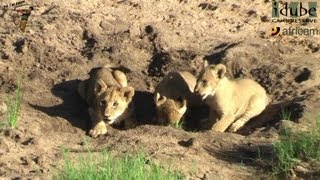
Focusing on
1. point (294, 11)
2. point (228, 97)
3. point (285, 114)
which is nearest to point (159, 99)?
point (228, 97)

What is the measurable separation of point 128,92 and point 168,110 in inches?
23.2

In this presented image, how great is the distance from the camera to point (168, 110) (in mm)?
9719

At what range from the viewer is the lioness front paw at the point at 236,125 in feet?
31.6

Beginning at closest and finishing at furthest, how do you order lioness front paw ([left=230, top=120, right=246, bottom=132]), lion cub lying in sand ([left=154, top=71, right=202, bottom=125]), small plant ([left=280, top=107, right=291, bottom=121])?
small plant ([left=280, top=107, right=291, bottom=121]) < lioness front paw ([left=230, top=120, right=246, bottom=132]) < lion cub lying in sand ([left=154, top=71, right=202, bottom=125])

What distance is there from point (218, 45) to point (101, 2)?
7.11ft

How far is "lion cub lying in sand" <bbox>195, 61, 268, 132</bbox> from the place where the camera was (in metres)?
9.46

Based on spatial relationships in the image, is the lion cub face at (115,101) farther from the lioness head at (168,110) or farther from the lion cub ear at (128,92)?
the lioness head at (168,110)

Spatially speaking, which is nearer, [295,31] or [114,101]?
[114,101]

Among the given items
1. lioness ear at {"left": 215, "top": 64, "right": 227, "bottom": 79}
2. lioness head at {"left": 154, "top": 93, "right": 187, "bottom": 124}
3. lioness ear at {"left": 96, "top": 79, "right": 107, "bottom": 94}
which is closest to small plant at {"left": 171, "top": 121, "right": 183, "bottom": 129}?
lioness head at {"left": 154, "top": 93, "right": 187, "bottom": 124}

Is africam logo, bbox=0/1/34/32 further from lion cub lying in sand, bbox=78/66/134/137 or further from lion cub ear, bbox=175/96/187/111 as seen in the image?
lion cub ear, bbox=175/96/187/111

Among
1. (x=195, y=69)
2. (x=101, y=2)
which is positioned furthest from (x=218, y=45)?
(x=101, y=2)

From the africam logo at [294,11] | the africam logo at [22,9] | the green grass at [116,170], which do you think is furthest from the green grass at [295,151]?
the africam logo at [22,9]

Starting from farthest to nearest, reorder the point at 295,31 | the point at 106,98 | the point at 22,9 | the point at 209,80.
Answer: the point at 22,9 → the point at 295,31 → the point at 106,98 → the point at 209,80

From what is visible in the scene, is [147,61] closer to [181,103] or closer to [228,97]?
[181,103]
